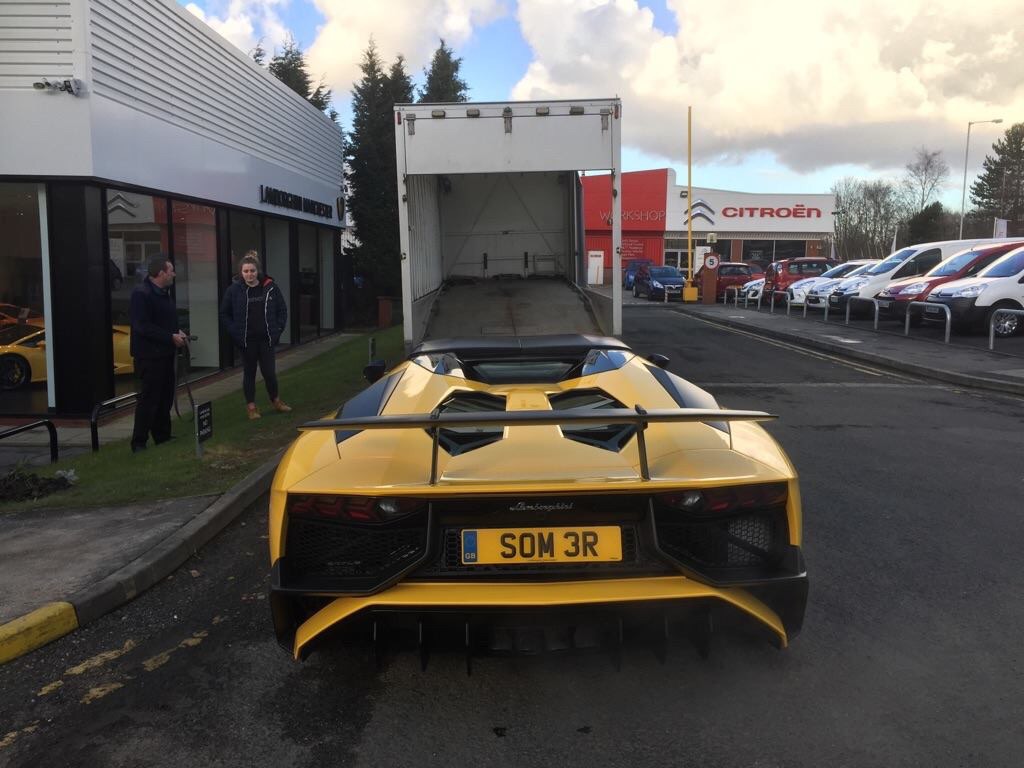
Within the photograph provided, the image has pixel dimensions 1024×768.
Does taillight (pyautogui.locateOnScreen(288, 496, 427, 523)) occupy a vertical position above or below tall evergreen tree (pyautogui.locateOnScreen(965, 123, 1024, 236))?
below

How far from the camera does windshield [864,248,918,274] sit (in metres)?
22.0

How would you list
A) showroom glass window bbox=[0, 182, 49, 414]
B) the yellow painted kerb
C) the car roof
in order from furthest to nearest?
showroom glass window bbox=[0, 182, 49, 414], the car roof, the yellow painted kerb

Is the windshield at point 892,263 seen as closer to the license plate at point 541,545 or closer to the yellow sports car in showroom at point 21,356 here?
the yellow sports car in showroom at point 21,356

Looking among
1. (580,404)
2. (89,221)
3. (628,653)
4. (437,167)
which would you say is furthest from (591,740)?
(89,221)

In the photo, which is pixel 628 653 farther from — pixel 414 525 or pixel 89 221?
pixel 89 221

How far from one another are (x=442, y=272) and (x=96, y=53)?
553cm

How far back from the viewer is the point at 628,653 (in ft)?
11.2

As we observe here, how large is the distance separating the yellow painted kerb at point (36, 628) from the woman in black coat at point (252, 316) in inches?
201

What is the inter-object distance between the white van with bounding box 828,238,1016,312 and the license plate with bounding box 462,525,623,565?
66.1 feet

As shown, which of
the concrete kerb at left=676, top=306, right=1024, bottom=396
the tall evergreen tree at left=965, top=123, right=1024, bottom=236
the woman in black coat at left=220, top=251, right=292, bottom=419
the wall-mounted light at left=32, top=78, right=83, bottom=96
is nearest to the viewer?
the woman in black coat at left=220, top=251, right=292, bottom=419

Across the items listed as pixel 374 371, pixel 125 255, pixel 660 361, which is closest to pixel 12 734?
pixel 374 371

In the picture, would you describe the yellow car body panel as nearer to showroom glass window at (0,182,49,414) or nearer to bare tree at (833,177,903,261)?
showroom glass window at (0,182,49,414)

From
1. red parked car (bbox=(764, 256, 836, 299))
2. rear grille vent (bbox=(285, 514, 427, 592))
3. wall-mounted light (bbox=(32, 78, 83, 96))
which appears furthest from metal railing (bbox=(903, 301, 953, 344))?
rear grille vent (bbox=(285, 514, 427, 592))

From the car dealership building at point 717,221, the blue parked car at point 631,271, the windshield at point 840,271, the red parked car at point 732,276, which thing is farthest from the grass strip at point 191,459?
the car dealership building at point 717,221
